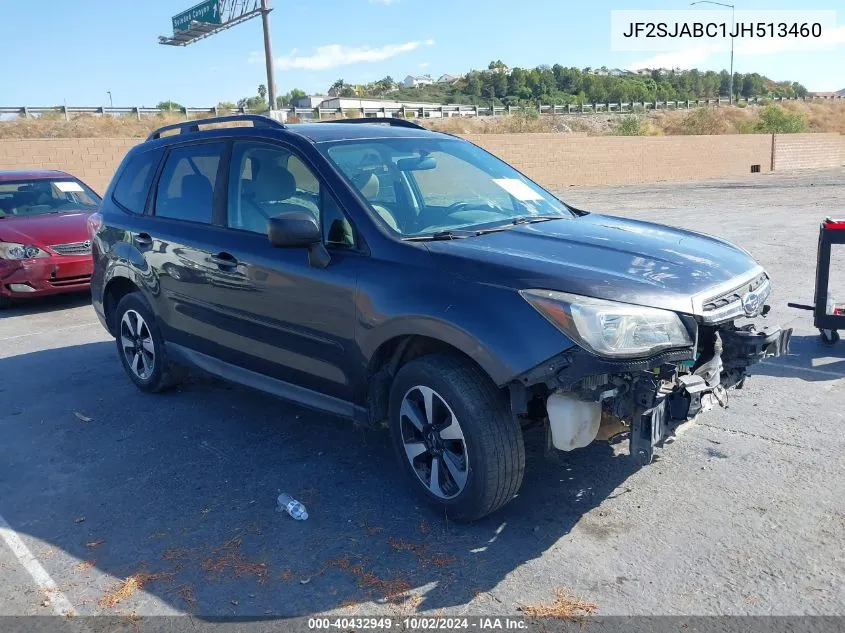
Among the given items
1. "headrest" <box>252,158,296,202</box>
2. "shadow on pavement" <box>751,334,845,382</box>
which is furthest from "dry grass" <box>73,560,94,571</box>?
"shadow on pavement" <box>751,334,845,382</box>

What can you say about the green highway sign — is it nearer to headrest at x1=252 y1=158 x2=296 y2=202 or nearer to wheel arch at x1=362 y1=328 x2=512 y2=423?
headrest at x1=252 y1=158 x2=296 y2=202

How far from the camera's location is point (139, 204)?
5.79 m

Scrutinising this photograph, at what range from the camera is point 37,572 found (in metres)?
3.50

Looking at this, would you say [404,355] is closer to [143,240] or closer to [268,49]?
[143,240]

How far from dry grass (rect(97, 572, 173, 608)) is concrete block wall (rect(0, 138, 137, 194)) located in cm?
2067

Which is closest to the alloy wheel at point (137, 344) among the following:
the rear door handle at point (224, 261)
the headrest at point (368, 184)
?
the rear door handle at point (224, 261)

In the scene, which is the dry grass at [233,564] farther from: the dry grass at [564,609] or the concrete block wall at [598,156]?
the concrete block wall at [598,156]

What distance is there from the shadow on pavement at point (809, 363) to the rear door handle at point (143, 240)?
457 centimetres

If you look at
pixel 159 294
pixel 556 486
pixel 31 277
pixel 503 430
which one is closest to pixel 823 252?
pixel 556 486

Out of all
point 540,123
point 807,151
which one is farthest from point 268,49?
point 807,151

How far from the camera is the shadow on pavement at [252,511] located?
3.27 m

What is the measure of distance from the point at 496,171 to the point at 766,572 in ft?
9.41

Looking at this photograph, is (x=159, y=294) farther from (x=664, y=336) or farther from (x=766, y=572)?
(x=766, y=572)

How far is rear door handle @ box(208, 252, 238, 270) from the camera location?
15.2ft
